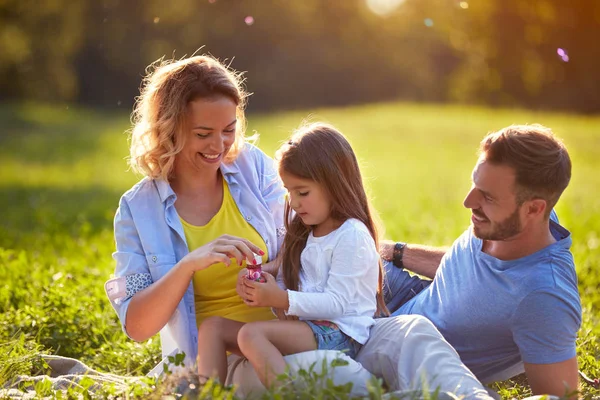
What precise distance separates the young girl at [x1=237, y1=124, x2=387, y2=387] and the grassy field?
1.23ft

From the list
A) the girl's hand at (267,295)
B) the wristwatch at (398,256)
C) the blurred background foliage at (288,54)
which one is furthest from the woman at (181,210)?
the blurred background foliage at (288,54)

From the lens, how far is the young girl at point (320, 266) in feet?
10.7

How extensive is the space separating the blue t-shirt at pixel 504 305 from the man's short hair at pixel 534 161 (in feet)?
0.78

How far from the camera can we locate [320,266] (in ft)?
11.3

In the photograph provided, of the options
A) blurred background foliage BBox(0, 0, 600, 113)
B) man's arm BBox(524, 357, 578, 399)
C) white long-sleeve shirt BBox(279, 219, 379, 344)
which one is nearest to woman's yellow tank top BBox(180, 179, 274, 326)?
white long-sleeve shirt BBox(279, 219, 379, 344)

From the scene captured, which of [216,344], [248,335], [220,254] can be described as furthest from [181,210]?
[248,335]

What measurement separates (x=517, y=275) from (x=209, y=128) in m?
1.51

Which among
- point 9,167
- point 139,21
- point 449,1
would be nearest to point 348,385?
point 9,167

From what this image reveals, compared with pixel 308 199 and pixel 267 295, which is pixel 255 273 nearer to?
pixel 267 295

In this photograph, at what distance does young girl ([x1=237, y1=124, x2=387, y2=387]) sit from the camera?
325 cm

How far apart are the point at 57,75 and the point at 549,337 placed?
2250 centimetres

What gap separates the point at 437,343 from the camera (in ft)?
10.5

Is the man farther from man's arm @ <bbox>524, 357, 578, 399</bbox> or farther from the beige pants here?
the beige pants

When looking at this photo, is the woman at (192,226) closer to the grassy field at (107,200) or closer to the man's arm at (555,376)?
the man's arm at (555,376)
